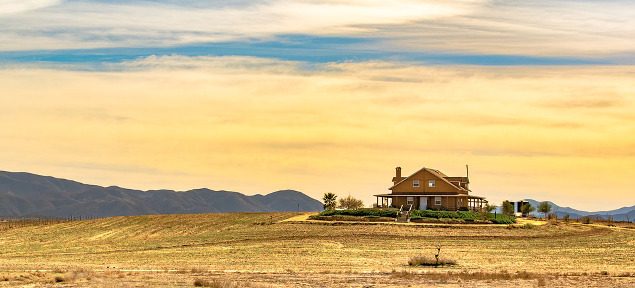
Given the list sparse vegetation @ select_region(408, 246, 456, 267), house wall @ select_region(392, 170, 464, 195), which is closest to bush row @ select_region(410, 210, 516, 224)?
house wall @ select_region(392, 170, 464, 195)

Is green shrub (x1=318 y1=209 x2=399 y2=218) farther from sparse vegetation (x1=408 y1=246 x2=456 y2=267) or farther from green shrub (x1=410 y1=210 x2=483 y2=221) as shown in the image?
sparse vegetation (x1=408 y1=246 x2=456 y2=267)

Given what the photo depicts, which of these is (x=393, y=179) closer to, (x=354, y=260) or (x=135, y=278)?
(x=354, y=260)

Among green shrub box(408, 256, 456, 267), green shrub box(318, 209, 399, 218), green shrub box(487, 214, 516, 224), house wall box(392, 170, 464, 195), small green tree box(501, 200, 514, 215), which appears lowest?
green shrub box(408, 256, 456, 267)

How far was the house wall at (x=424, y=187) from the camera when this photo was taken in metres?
112

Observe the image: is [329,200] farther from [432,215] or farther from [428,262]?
[428,262]

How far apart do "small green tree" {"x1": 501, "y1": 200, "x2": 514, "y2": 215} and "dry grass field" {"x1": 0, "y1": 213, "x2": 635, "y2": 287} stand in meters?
13.6

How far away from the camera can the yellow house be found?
112 meters

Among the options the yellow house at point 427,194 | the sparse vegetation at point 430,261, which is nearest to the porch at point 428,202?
the yellow house at point 427,194

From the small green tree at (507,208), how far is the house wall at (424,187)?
8869 mm

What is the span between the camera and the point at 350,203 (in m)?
113

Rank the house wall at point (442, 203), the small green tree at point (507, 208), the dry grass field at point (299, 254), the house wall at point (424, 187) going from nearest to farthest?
the dry grass field at point (299, 254), the house wall at point (442, 203), the house wall at point (424, 187), the small green tree at point (507, 208)

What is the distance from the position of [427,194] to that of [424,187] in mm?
1276

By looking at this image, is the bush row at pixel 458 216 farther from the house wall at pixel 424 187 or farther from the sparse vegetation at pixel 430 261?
the sparse vegetation at pixel 430 261

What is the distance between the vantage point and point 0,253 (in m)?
77.6
